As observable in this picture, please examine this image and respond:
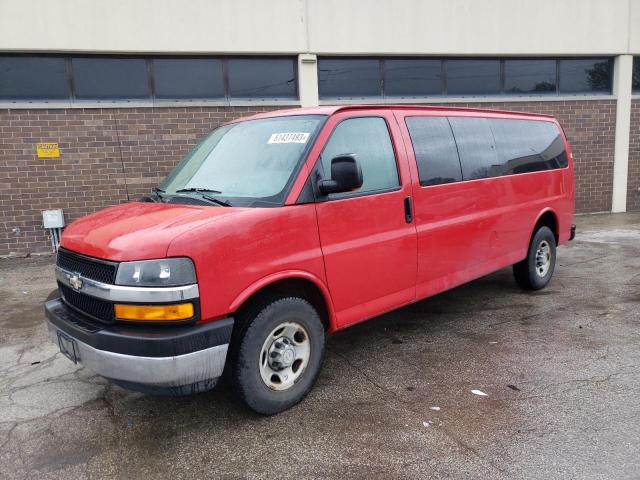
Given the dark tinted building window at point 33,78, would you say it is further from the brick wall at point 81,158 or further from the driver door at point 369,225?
the driver door at point 369,225

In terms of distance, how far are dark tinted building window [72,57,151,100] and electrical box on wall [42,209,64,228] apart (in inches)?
86.4

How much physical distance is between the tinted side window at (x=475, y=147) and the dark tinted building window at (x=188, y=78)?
21.3 ft

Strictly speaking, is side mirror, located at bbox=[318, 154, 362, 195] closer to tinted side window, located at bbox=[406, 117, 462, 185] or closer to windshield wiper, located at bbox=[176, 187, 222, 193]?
windshield wiper, located at bbox=[176, 187, 222, 193]

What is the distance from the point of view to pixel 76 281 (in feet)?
10.5

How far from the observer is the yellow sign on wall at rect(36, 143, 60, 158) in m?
9.32

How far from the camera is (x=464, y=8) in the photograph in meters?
11.3

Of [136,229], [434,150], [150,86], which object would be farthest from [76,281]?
[150,86]

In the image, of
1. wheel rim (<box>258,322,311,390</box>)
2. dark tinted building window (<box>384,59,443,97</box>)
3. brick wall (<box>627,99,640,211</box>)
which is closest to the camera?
wheel rim (<box>258,322,311,390</box>)

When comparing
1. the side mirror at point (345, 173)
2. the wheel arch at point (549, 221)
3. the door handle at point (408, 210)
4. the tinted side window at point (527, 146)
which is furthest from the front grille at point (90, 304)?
the wheel arch at point (549, 221)

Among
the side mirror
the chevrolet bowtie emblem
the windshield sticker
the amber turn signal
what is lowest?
the amber turn signal

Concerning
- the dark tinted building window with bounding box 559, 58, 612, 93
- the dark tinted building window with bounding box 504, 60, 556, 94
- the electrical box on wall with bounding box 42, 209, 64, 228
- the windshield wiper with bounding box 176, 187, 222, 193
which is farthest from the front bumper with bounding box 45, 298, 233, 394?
the dark tinted building window with bounding box 559, 58, 612, 93

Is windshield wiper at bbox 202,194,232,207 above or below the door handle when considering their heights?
above

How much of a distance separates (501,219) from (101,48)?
7.83m

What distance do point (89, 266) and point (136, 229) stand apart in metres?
0.39
